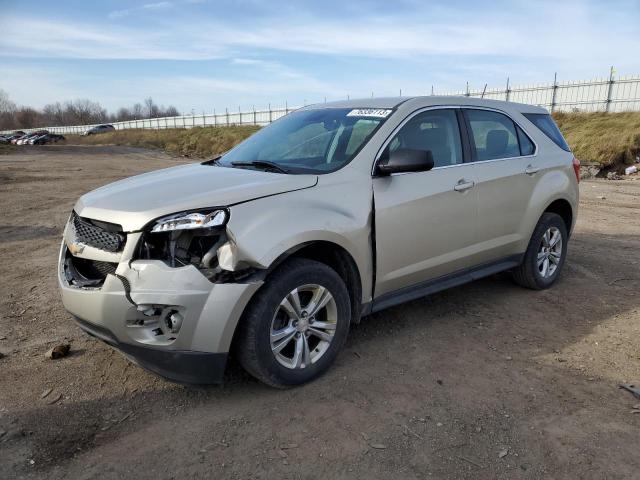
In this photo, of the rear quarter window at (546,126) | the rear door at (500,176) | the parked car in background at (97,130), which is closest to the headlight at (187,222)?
the rear door at (500,176)

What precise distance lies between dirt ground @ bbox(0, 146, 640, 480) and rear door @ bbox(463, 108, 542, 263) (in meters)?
0.65

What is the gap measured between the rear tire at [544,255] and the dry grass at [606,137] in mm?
16195

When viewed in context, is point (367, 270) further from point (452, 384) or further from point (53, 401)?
point (53, 401)

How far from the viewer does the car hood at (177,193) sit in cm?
291

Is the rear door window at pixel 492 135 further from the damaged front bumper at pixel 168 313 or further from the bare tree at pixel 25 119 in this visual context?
the bare tree at pixel 25 119

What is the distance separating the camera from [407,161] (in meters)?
3.48

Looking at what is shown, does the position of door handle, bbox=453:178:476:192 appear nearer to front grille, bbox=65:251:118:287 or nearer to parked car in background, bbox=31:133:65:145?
front grille, bbox=65:251:118:287

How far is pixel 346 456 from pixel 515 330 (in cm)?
219

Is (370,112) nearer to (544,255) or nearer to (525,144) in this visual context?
(525,144)

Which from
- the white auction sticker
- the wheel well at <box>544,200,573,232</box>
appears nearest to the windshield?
the white auction sticker

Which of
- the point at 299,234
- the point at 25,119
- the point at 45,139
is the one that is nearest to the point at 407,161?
the point at 299,234

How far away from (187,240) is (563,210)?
13.5 ft

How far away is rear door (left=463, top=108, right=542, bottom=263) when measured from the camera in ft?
14.3

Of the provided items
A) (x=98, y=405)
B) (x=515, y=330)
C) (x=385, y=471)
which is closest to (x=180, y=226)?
(x=98, y=405)
